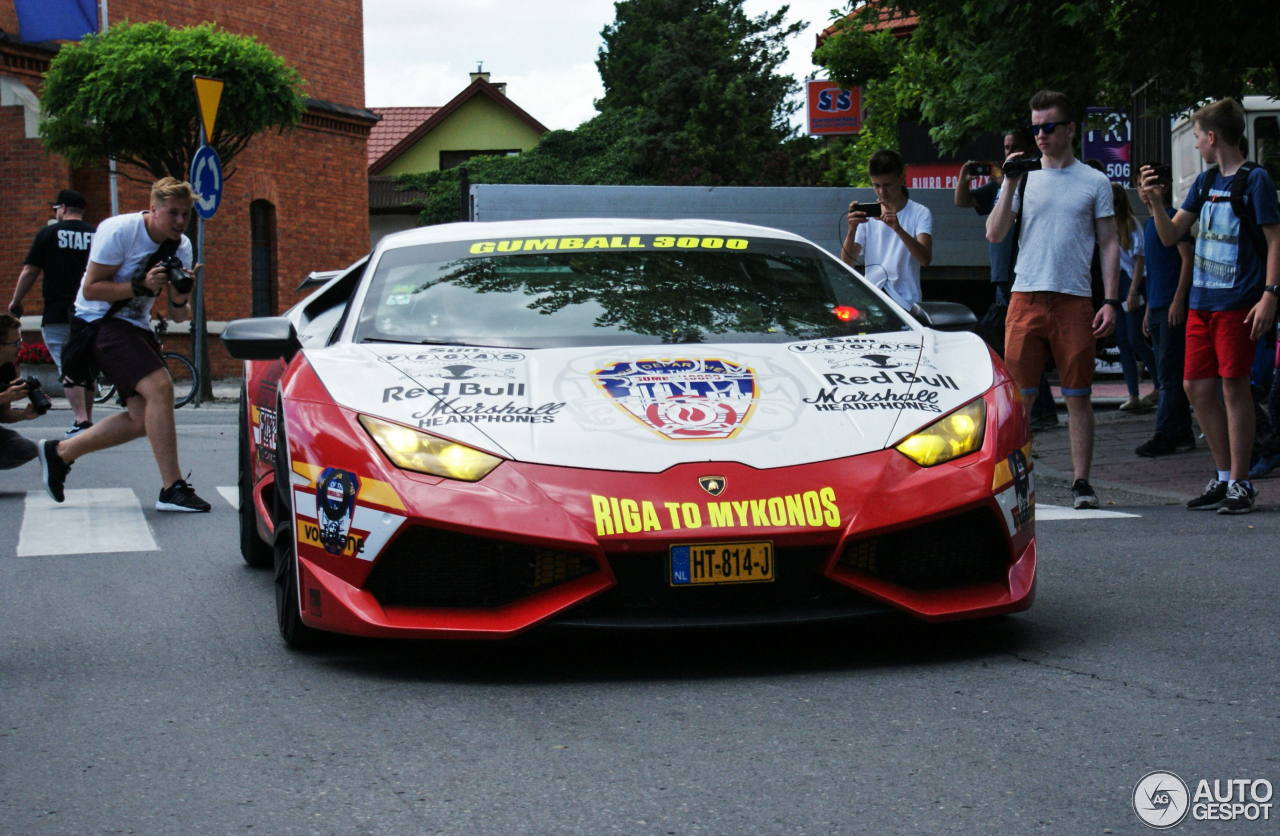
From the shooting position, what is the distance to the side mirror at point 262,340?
4.57 m

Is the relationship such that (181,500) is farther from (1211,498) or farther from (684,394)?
(1211,498)

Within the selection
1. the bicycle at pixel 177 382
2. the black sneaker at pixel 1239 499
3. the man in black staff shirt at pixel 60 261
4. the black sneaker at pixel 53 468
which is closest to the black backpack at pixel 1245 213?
the black sneaker at pixel 1239 499

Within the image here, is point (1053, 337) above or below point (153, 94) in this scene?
below

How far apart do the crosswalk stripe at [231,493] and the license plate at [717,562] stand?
462 centimetres

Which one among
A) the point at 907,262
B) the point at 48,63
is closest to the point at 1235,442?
the point at 907,262

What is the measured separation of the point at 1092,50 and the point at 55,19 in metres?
16.4

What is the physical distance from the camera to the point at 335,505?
3791 millimetres

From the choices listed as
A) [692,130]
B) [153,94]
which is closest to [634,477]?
[153,94]

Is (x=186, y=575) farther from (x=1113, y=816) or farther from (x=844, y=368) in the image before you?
(x=1113, y=816)

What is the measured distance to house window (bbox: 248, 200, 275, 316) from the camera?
1087 inches

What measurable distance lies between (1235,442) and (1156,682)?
11.5ft

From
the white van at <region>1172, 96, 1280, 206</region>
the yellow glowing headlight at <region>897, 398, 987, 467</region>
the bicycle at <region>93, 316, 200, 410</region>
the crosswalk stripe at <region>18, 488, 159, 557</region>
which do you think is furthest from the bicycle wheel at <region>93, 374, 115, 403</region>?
the yellow glowing headlight at <region>897, 398, 987, 467</region>

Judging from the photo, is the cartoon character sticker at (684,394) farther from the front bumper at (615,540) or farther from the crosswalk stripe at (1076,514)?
the crosswalk stripe at (1076,514)

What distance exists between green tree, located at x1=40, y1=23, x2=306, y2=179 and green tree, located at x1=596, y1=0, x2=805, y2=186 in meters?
35.2
